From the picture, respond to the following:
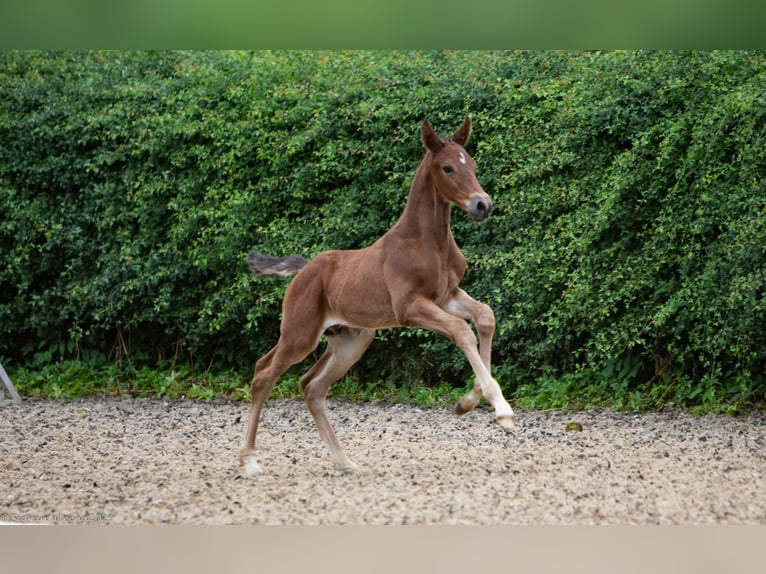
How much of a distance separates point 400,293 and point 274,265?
1.02 metres

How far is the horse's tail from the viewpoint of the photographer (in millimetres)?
4676

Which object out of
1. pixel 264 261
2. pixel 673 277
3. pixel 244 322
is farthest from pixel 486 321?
pixel 244 322

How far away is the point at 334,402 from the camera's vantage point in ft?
23.3

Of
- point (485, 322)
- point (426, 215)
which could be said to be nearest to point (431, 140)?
point (426, 215)

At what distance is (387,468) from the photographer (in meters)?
4.63

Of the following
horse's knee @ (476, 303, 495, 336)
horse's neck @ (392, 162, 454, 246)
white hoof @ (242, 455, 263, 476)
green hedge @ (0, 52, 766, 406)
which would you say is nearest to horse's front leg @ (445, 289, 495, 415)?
horse's knee @ (476, 303, 495, 336)

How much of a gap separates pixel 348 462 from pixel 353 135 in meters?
3.28

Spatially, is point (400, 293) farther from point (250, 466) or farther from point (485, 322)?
point (250, 466)

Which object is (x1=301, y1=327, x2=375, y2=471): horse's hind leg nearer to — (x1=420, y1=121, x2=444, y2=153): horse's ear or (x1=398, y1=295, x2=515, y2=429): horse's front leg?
(x1=398, y1=295, x2=515, y2=429): horse's front leg

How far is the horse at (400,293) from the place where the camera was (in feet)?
12.2

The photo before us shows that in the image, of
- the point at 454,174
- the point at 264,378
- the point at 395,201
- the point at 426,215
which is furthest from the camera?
the point at 395,201
